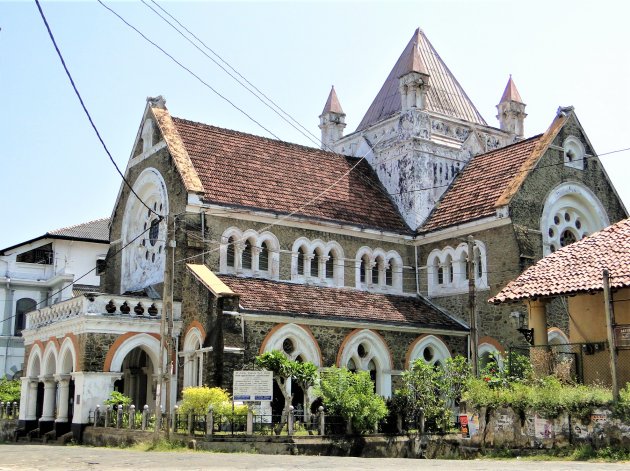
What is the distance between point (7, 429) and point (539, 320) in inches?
800

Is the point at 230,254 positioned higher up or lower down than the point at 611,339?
higher up

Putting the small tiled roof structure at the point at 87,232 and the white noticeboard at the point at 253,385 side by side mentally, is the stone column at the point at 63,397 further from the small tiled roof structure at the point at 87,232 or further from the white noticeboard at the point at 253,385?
the small tiled roof structure at the point at 87,232

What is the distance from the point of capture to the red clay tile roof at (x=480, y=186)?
32312mm

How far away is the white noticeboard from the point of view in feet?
74.0

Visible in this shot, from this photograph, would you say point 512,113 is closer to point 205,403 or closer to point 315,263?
point 315,263

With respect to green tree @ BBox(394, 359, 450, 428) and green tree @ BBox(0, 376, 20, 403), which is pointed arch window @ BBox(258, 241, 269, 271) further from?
green tree @ BBox(0, 376, 20, 403)

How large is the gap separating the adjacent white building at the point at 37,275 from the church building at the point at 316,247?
50.8ft

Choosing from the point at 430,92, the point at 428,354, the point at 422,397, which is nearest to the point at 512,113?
the point at 430,92

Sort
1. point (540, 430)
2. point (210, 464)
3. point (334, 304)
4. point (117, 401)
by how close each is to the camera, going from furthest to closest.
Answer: point (334, 304) < point (117, 401) < point (540, 430) < point (210, 464)

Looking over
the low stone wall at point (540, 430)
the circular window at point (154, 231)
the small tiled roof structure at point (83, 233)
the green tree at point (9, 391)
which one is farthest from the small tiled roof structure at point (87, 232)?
the low stone wall at point (540, 430)

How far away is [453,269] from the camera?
32.6 metres

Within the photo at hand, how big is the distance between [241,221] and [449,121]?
1206 cm

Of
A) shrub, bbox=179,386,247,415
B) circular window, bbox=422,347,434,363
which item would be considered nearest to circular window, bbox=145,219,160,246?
shrub, bbox=179,386,247,415

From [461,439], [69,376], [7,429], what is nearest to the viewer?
[461,439]
